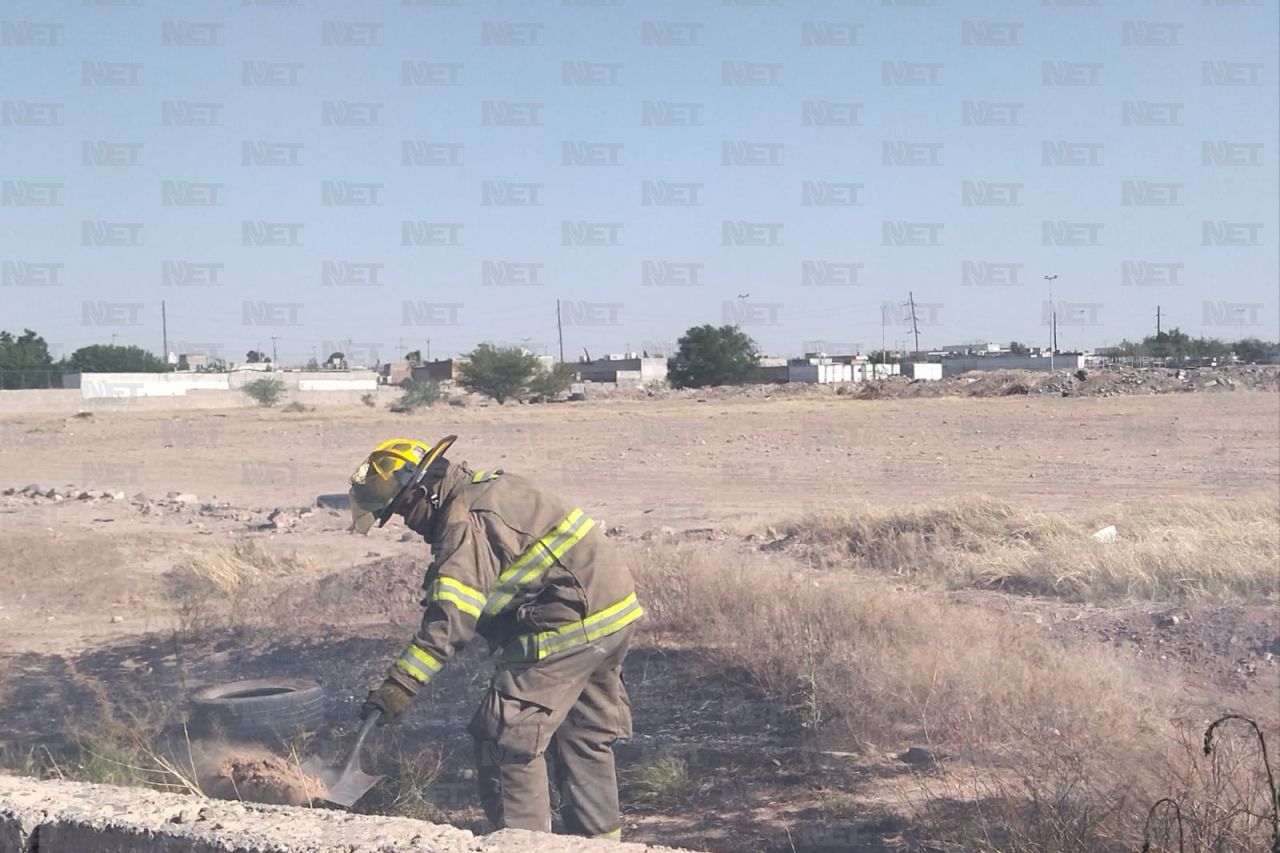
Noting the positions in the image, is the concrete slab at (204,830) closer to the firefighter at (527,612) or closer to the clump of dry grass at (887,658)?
the firefighter at (527,612)

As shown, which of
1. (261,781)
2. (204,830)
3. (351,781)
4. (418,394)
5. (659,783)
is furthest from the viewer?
(418,394)

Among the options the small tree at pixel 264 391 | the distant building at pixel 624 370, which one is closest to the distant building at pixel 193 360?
the distant building at pixel 624 370

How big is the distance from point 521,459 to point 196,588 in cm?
1355

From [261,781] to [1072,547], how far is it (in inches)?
292

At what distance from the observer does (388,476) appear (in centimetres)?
451

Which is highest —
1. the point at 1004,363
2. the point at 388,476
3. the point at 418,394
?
the point at 1004,363

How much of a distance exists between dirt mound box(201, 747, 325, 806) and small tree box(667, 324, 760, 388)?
6259cm

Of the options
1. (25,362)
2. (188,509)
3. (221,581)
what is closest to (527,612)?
(221,581)

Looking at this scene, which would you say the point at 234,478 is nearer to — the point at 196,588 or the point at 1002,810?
the point at 196,588

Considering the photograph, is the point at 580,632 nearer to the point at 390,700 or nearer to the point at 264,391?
the point at 390,700

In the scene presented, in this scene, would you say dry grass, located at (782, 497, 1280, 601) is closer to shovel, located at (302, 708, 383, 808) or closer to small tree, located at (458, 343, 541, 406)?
shovel, located at (302, 708, 383, 808)

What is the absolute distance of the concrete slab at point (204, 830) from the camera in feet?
10.8

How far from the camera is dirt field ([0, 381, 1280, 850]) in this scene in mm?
5930

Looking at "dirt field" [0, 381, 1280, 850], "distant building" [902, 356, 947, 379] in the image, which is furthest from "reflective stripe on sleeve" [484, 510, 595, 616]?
"distant building" [902, 356, 947, 379]
